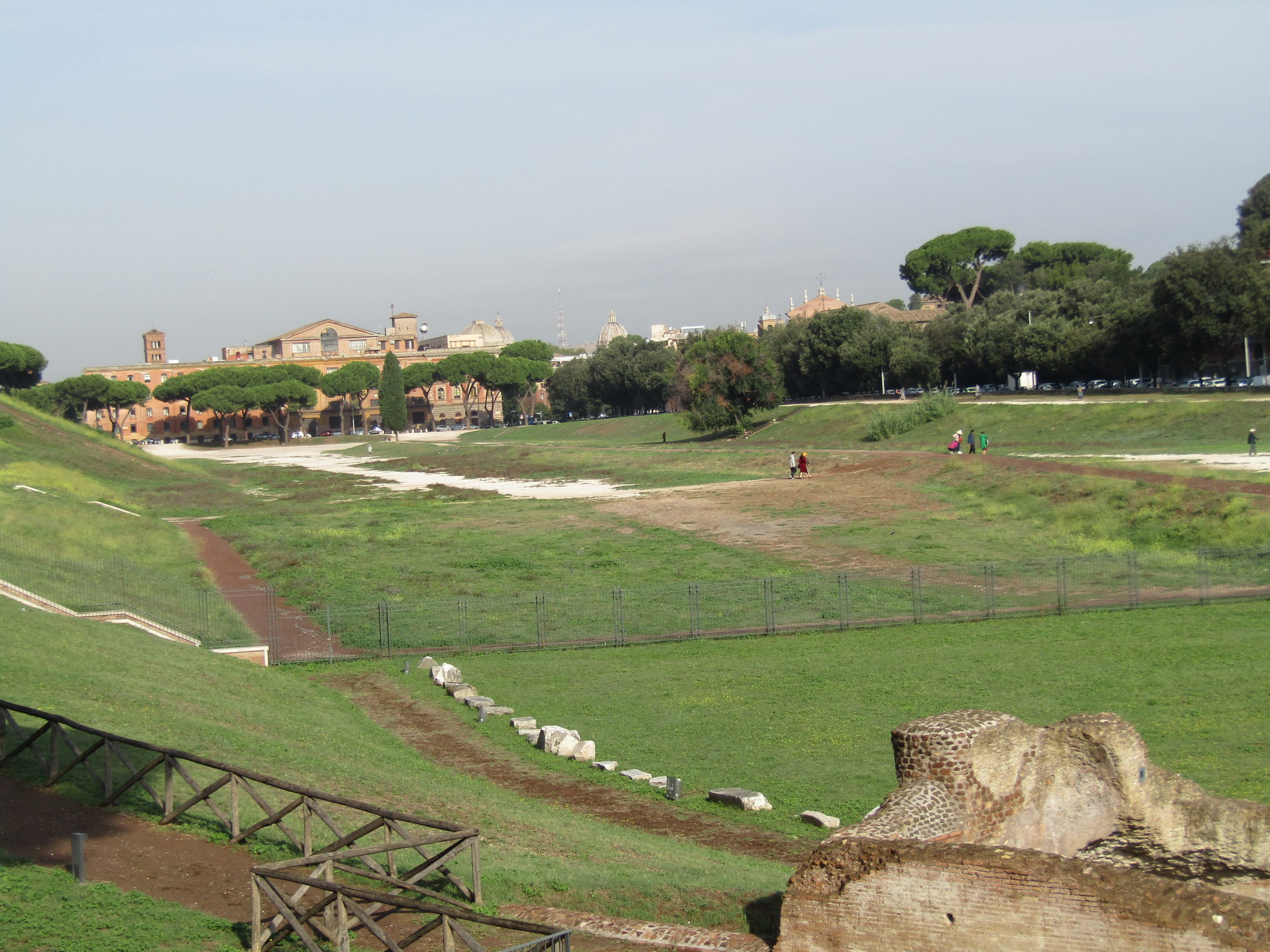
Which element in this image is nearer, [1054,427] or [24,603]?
[24,603]

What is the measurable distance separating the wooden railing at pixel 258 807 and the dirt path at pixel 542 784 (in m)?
2.70

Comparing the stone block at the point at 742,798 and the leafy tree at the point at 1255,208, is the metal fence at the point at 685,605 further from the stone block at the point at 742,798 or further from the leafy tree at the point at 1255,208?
the leafy tree at the point at 1255,208

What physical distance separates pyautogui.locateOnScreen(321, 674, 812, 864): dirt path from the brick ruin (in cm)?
299

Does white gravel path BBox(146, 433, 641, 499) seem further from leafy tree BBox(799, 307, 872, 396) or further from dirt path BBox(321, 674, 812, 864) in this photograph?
dirt path BBox(321, 674, 812, 864)

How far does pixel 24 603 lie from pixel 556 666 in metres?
9.81

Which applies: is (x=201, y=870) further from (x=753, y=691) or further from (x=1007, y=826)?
(x=753, y=691)

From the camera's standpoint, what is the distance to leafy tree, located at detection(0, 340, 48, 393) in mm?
102000

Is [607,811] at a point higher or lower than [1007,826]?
lower

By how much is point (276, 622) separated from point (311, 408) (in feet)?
423

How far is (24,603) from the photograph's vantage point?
21000 mm

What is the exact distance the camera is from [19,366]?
103062 mm

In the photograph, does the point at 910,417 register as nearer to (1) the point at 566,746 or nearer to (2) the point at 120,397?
(1) the point at 566,746

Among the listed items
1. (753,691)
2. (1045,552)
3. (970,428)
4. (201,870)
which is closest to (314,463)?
(970,428)

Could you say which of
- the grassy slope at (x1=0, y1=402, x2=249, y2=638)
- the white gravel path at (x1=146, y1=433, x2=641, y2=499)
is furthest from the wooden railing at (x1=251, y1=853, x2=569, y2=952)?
the white gravel path at (x1=146, y1=433, x2=641, y2=499)
